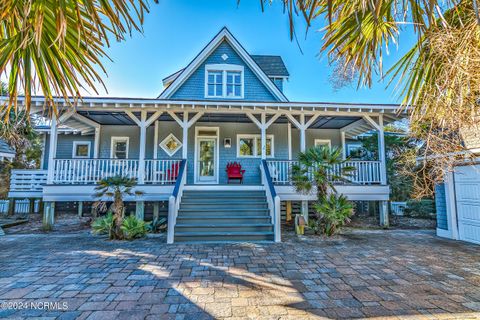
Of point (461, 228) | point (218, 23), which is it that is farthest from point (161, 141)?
point (461, 228)

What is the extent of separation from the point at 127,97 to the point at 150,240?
4.72 metres

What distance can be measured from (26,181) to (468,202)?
1553 cm

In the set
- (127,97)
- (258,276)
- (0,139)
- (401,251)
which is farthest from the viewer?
(0,139)

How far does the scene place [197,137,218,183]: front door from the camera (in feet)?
34.1

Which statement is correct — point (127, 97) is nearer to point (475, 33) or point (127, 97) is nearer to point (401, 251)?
point (475, 33)

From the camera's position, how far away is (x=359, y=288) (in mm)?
3523

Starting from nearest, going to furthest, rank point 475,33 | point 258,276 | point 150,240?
point 475,33, point 258,276, point 150,240

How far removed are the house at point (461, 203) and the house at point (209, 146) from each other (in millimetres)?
1632

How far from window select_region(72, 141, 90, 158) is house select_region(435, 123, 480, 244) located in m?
14.5

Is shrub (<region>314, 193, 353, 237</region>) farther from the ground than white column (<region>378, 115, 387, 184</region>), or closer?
closer

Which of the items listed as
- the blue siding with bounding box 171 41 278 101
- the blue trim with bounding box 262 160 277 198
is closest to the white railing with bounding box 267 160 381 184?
the blue trim with bounding box 262 160 277 198

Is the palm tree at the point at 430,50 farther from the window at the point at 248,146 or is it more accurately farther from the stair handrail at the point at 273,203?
the window at the point at 248,146

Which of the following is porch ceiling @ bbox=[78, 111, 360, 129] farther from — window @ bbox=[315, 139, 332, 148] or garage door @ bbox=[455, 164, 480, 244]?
garage door @ bbox=[455, 164, 480, 244]

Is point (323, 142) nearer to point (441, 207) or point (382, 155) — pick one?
point (382, 155)
